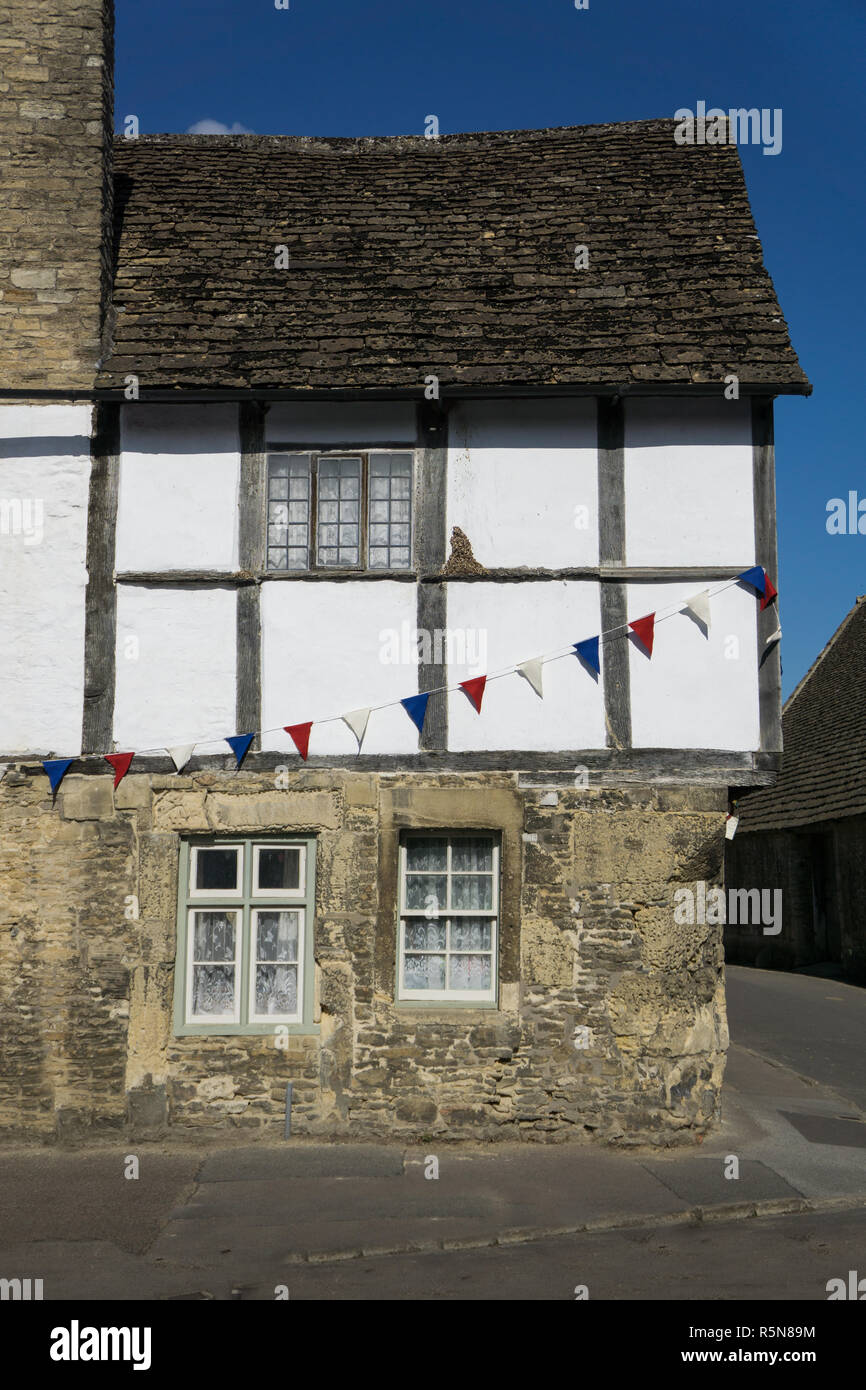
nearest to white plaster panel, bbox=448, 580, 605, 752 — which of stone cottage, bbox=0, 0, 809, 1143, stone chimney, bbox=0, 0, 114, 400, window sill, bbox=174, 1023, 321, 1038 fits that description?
stone cottage, bbox=0, 0, 809, 1143

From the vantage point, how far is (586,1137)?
368 inches

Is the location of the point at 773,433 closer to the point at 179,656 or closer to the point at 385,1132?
the point at 179,656

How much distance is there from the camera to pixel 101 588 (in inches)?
393

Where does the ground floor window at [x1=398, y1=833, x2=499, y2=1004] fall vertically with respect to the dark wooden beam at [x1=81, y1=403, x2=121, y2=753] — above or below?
below

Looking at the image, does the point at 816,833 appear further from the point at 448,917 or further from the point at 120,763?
the point at 120,763

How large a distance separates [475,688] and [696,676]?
1743 mm

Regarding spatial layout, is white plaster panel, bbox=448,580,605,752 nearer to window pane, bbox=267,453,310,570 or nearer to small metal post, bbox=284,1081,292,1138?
window pane, bbox=267,453,310,570

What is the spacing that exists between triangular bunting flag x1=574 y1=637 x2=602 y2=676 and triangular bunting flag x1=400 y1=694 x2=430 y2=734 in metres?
1.26

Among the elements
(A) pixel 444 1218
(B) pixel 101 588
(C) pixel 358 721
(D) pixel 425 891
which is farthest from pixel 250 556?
(A) pixel 444 1218

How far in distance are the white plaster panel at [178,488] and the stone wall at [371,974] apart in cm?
179

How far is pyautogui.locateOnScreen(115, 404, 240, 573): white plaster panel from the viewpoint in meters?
10.0

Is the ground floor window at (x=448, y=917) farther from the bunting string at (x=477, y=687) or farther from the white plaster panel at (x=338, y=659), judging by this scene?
the bunting string at (x=477, y=687)
